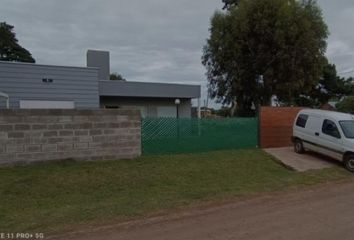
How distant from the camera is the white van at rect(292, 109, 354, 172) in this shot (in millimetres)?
15547

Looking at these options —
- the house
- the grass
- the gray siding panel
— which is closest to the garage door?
the house

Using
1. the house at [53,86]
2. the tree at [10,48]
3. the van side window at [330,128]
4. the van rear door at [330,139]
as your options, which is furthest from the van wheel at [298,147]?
the tree at [10,48]

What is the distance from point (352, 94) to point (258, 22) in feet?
140

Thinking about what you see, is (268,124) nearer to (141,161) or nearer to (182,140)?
(182,140)

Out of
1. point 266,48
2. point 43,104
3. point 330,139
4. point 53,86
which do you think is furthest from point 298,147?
point 43,104

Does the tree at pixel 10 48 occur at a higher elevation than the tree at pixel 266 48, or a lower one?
higher

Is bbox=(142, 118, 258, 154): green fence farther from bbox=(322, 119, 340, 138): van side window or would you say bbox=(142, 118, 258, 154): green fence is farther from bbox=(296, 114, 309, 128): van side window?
bbox=(322, 119, 340, 138): van side window

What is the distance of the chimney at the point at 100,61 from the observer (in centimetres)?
2798

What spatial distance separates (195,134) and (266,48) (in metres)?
10.4

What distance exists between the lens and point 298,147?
1805 centimetres

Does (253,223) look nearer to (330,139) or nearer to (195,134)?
(195,134)

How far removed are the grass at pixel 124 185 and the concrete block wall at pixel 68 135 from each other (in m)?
0.40

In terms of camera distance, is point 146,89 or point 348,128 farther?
point 146,89

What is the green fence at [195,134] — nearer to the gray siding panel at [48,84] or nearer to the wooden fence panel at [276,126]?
the wooden fence panel at [276,126]
